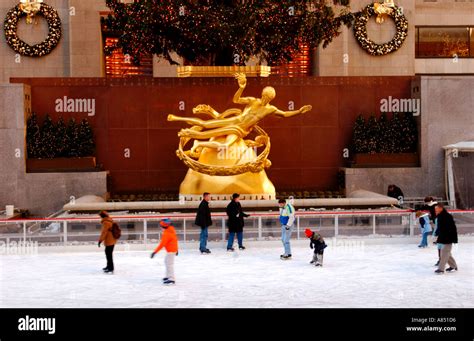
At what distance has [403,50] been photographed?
39.0 m

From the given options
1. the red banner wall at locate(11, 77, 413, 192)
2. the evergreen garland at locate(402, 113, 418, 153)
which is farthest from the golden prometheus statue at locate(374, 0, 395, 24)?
the evergreen garland at locate(402, 113, 418, 153)

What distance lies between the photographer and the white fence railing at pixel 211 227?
62.5ft

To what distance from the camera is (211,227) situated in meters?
19.8

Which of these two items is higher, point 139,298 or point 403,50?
point 403,50

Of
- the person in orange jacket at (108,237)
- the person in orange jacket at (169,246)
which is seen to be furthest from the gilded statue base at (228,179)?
the person in orange jacket at (169,246)

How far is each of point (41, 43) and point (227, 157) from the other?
17499 millimetres

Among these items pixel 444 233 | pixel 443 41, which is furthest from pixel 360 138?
pixel 443 41

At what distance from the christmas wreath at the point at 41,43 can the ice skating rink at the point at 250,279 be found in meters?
20.6

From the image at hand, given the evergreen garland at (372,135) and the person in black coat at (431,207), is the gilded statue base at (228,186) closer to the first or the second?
the evergreen garland at (372,135)

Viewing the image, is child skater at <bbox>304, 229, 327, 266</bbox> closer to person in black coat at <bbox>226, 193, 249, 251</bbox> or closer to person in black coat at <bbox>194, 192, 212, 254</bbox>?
person in black coat at <bbox>226, 193, 249, 251</bbox>

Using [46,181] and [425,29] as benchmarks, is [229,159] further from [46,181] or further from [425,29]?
[425,29]

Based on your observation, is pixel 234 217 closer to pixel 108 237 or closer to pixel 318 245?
pixel 318 245

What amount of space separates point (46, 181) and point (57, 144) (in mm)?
1341

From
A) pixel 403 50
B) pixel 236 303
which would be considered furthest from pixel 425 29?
pixel 236 303
